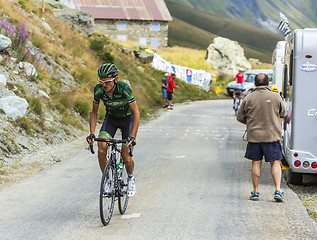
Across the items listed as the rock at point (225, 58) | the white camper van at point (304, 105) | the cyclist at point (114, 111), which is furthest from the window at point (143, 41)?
→ the cyclist at point (114, 111)

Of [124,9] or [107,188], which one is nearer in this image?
[107,188]

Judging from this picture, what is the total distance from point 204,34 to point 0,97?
13875cm

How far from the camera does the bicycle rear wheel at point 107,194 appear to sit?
677cm

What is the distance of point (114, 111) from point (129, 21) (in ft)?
209

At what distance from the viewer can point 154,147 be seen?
48.7ft

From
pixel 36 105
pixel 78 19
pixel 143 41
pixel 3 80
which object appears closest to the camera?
pixel 3 80

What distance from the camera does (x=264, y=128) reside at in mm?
8672

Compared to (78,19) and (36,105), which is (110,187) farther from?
(78,19)

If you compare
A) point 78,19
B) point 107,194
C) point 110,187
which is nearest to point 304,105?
point 110,187

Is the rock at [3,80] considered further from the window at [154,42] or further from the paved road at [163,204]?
the window at [154,42]

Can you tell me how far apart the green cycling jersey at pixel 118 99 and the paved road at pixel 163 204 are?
143 cm

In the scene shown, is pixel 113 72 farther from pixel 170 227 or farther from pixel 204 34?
pixel 204 34

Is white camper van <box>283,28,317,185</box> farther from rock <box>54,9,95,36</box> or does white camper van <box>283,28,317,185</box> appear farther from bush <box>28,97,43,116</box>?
rock <box>54,9,95,36</box>

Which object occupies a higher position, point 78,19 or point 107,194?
point 78,19
